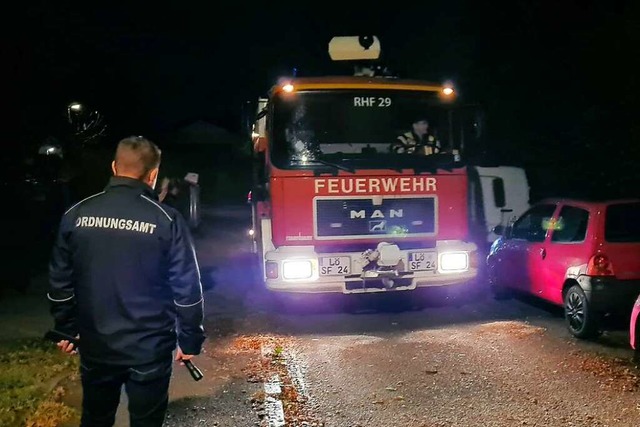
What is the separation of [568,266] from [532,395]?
7.99 feet

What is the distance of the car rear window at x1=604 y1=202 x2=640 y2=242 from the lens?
737 centimetres

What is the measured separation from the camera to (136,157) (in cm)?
360

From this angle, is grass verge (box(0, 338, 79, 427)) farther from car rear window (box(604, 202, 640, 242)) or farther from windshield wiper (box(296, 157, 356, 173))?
car rear window (box(604, 202, 640, 242))

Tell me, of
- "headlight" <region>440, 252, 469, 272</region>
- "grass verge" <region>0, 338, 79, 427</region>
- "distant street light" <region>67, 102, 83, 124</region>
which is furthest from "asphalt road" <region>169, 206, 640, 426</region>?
"distant street light" <region>67, 102, 83, 124</region>

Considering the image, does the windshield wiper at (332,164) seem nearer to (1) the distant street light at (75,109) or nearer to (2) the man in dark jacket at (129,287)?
(2) the man in dark jacket at (129,287)

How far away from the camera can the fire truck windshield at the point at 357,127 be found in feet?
26.8

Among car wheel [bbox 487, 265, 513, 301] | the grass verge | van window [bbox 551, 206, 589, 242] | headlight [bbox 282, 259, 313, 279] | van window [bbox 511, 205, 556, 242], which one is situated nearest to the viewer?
the grass verge

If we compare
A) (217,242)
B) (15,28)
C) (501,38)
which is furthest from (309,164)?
(501,38)

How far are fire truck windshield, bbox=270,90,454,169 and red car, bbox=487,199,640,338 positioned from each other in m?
1.61

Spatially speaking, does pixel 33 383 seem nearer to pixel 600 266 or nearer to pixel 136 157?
pixel 136 157

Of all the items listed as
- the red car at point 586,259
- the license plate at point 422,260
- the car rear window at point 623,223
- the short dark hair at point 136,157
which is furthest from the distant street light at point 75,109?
the short dark hair at point 136,157

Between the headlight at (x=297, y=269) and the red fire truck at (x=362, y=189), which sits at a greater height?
the red fire truck at (x=362, y=189)

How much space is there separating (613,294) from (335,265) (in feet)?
9.73

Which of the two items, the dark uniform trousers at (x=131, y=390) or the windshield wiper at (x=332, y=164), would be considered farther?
the windshield wiper at (x=332, y=164)
